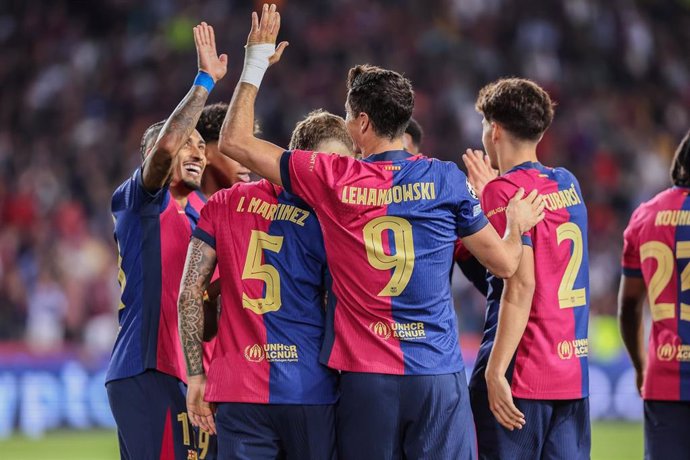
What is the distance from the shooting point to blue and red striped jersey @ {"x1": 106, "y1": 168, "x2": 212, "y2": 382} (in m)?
5.43

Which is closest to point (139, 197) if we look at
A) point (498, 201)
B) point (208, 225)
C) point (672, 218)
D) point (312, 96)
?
point (208, 225)

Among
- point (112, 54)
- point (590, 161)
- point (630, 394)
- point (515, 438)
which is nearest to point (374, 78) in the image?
point (515, 438)

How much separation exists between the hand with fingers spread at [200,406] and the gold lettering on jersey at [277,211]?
2.68 ft

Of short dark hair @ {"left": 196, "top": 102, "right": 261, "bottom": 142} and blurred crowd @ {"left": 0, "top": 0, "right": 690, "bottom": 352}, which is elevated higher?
blurred crowd @ {"left": 0, "top": 0, "right": 690, "bottom": 352}

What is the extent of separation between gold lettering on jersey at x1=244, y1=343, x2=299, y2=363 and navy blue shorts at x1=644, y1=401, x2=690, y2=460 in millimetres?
1953

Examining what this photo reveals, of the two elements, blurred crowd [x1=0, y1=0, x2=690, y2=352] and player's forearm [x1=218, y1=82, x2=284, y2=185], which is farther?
blurred crowd [x1=0, y1=0, x2=690, y2=352]

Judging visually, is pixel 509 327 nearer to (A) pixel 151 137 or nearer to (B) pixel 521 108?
(B) pixel 521 108

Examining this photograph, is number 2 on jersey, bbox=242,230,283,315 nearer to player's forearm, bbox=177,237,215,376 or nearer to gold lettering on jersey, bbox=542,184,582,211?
player's forearm, bbox=177,237,215,376

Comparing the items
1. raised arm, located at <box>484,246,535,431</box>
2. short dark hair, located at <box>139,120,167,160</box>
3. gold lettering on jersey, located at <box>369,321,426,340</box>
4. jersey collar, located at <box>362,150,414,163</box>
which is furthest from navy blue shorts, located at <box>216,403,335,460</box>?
short dark hair, located at <box>139,120,167,160</box>

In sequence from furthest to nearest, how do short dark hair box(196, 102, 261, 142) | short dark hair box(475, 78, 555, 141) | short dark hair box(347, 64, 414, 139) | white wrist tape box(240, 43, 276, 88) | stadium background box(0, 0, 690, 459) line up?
1. stadium background box(0, 0, 690, 459)
2. short dark hair box(196, 102, 261, 142)
3. short dark hair box(475, 78, 555, 141)
4. white wrist tape box(240, 43, 276, 88)
5. short dark hair box(347, 64, 414, 139)

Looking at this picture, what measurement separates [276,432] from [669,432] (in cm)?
204

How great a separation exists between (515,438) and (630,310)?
125 cm

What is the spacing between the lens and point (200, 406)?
5.00 meters

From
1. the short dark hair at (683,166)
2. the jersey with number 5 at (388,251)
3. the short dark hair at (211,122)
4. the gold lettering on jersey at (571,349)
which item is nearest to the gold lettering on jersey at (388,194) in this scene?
the jersey with number 5 at (388,251)
